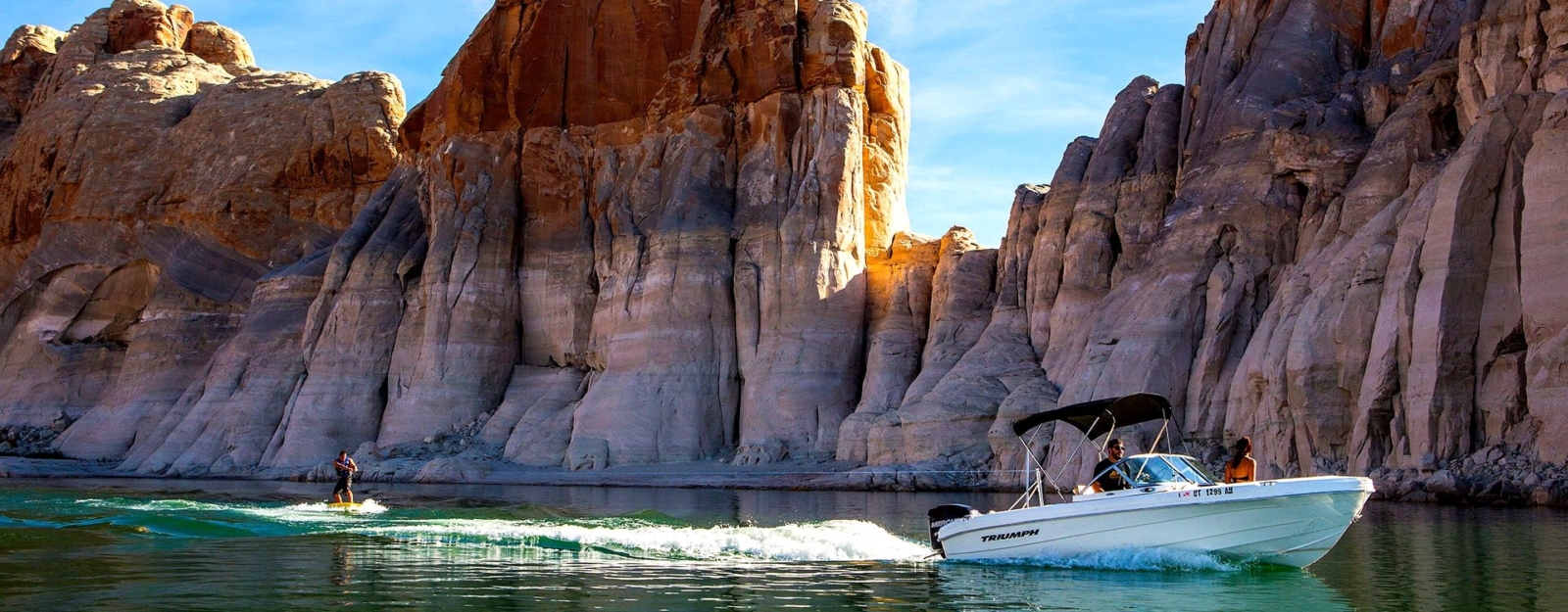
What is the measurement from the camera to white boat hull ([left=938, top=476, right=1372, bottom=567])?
64.0ft

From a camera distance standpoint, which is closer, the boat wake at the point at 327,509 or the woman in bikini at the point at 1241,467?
the woman in bikini at the point at 1241,467

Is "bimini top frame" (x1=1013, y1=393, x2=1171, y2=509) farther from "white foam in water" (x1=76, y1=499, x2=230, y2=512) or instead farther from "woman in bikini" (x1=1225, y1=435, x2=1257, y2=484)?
"white foam in water" (x1=76, y1=499, x2=230, y2=512)

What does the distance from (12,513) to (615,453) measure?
26186mm

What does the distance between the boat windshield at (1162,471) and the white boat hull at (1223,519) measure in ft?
1.04

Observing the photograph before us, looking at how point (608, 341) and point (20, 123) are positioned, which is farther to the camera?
point (20, 123)

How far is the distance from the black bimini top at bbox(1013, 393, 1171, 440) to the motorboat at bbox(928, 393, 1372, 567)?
4.10ft

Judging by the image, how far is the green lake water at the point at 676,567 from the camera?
1677 cm

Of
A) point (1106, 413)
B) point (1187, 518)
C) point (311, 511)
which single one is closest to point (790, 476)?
point (311, 511)

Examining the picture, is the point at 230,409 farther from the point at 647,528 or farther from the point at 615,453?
the point at 647,528

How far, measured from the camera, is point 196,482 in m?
55.2

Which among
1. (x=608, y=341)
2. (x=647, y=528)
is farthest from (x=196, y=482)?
(x=647, y=528)

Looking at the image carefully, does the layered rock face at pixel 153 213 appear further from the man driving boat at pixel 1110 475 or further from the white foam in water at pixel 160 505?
the man driving boat at pixel 1110 475

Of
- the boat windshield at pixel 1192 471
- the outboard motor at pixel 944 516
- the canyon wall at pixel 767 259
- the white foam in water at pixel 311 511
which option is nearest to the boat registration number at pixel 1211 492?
the boat windshield at pixel 1192 471

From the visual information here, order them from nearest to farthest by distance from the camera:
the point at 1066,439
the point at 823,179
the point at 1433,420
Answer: the point at 1433,420 → the point at 1066,439 → the point at 823,179
